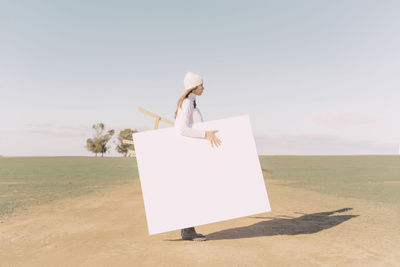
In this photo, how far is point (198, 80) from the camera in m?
6.13

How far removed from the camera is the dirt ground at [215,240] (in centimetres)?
559

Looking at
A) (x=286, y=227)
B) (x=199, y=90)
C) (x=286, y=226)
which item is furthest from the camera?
(x=286, y=226)

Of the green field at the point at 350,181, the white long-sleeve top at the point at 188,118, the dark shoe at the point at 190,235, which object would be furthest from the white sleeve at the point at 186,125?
the green field at the point at 350,181

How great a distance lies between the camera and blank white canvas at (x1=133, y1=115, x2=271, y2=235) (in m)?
5.93

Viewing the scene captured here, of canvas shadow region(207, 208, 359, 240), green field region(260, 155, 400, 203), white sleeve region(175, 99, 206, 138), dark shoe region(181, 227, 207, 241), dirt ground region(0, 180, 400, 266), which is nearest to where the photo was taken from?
dirt ground region(0, 180, 400, 266)

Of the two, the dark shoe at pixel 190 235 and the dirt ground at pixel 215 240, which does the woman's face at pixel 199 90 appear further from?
the dirt ground at pixel 215 240

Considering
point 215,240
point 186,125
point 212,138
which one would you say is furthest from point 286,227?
point 186,125

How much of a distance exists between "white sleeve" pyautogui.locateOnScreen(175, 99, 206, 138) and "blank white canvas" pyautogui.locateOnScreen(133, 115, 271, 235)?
0.13 metres

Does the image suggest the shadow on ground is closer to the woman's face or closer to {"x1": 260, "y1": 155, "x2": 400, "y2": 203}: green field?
the woman's face

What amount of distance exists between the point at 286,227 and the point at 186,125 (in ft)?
13.4

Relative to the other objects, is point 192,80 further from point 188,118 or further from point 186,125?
point 186,125

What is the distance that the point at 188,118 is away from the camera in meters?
5.99

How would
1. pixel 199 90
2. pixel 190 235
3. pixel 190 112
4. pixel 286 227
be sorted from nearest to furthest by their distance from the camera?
1. pixel 190 112
2. pixel 199 90
3. pixel 190 235
4. pixel 286 227

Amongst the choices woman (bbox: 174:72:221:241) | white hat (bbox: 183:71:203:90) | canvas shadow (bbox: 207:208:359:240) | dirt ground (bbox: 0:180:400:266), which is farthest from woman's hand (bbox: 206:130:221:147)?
canvas shadow (bbox: 207:208:359:240)
